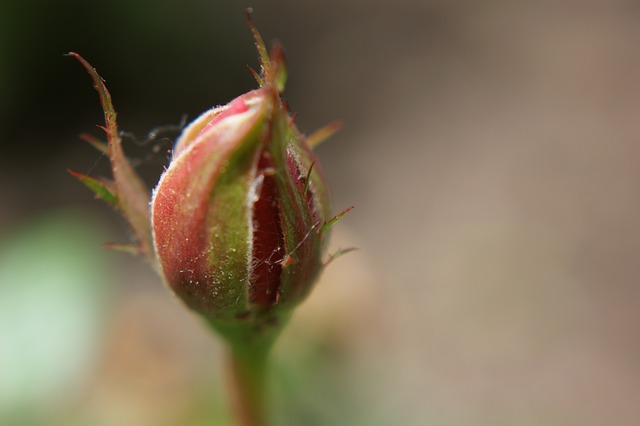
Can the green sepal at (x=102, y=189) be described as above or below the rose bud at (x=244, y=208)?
above

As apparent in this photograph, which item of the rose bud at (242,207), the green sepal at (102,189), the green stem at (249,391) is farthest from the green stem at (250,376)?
the green sepal at (102,189)

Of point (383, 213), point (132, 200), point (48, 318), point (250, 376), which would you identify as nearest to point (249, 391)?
point (250, 376)

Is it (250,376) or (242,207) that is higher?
(242,207)

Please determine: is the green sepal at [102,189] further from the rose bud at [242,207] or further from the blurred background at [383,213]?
the blurred background at [383,213]

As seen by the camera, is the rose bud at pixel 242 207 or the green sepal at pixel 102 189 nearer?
the rose bud at pixel 242 207

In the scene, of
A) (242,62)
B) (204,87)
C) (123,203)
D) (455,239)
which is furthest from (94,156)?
(123,203)

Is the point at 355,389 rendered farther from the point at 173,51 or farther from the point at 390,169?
the point at 173,51

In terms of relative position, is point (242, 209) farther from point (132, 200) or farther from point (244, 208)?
point (132, 200)
